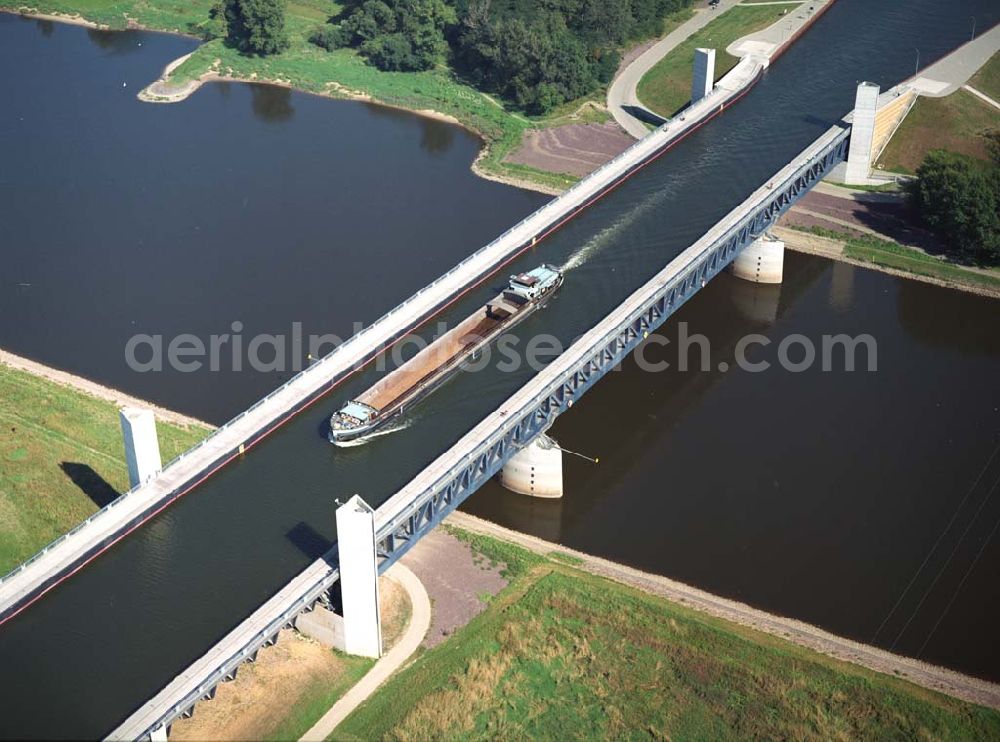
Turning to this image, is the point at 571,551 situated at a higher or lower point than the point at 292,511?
lower

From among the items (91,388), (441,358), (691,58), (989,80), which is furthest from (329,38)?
(441,358)

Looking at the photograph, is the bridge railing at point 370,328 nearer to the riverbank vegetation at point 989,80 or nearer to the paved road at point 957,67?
the paved road at point 957,67

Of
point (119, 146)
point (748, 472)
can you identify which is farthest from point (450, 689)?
point (119, 146)

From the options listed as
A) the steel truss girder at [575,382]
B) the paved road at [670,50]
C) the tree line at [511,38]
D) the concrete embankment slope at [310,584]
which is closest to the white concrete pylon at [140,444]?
the concrete embankment slope at [310,584]

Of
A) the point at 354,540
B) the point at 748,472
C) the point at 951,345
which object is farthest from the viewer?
the point at 951,345

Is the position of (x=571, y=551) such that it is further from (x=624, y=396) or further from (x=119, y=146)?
(x=119, y=146)
